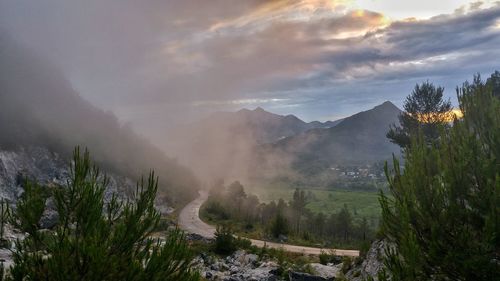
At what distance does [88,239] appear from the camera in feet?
30.2

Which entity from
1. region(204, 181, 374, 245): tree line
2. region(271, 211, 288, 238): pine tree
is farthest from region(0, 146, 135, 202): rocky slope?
region(271, 211, 288, 238): pine tree

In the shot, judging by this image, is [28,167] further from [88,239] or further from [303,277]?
[88,239]

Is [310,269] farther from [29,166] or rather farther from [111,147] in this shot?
[111,147]

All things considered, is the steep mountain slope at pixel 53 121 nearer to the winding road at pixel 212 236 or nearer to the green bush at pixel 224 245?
the winding road at pixel 212 236

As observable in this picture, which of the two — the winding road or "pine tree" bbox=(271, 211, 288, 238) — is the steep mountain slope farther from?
"pine tree" bbox=(271, 211, 288, 238)

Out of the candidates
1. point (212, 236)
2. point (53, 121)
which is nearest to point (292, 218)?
point (212, 236)

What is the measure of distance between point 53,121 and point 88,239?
15796 cm

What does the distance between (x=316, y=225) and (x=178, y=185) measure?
8745 cm

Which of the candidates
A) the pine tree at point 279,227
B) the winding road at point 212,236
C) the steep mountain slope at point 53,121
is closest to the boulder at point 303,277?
the winding road at point 212,236

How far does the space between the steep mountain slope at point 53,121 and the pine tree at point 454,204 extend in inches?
4754

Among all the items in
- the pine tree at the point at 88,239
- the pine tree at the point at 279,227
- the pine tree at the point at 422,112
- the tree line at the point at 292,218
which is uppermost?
the pine tree at the point at 422,112

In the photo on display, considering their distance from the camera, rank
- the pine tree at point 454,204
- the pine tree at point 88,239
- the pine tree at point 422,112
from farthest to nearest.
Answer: the pine tree at point 422,112 < the pine tree at point 454,204 < the pine tree at point 88,239

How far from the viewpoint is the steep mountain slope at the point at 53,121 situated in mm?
128125

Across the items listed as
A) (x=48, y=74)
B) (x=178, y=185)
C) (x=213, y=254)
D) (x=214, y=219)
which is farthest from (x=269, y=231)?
(x=48, y=74)
